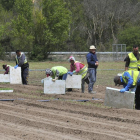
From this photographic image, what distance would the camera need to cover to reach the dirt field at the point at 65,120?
21.9 feet

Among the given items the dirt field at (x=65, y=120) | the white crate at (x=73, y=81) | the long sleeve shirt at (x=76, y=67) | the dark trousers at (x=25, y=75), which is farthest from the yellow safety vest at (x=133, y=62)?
the dark trousers at (x=25, y=75)

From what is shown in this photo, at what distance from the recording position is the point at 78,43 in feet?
162

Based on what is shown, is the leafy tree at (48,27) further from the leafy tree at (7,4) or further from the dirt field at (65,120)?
the dirt field at (65,120)

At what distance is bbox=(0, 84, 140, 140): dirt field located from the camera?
666 centimetres

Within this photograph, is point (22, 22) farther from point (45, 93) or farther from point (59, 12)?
point (45, 93)

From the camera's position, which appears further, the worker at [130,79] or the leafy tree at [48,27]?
the leafy tree at [48,27]

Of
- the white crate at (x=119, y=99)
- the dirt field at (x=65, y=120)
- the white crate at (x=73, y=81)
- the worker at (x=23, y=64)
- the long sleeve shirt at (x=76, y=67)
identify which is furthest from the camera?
the worker at (x=23, y=64)

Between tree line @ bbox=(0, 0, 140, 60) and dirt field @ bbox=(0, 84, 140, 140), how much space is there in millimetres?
29194

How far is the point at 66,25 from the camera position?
131 feet

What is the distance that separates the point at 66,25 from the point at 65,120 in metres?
32.5

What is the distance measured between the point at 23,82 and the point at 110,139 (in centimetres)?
991

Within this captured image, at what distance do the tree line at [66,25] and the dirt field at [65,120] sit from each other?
95.8 ft

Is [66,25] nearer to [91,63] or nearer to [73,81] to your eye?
[73,81]

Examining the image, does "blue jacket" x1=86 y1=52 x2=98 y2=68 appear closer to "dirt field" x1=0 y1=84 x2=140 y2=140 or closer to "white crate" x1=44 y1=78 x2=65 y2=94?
"white crate" x1=44 y1=78 x2=65 y2=94
